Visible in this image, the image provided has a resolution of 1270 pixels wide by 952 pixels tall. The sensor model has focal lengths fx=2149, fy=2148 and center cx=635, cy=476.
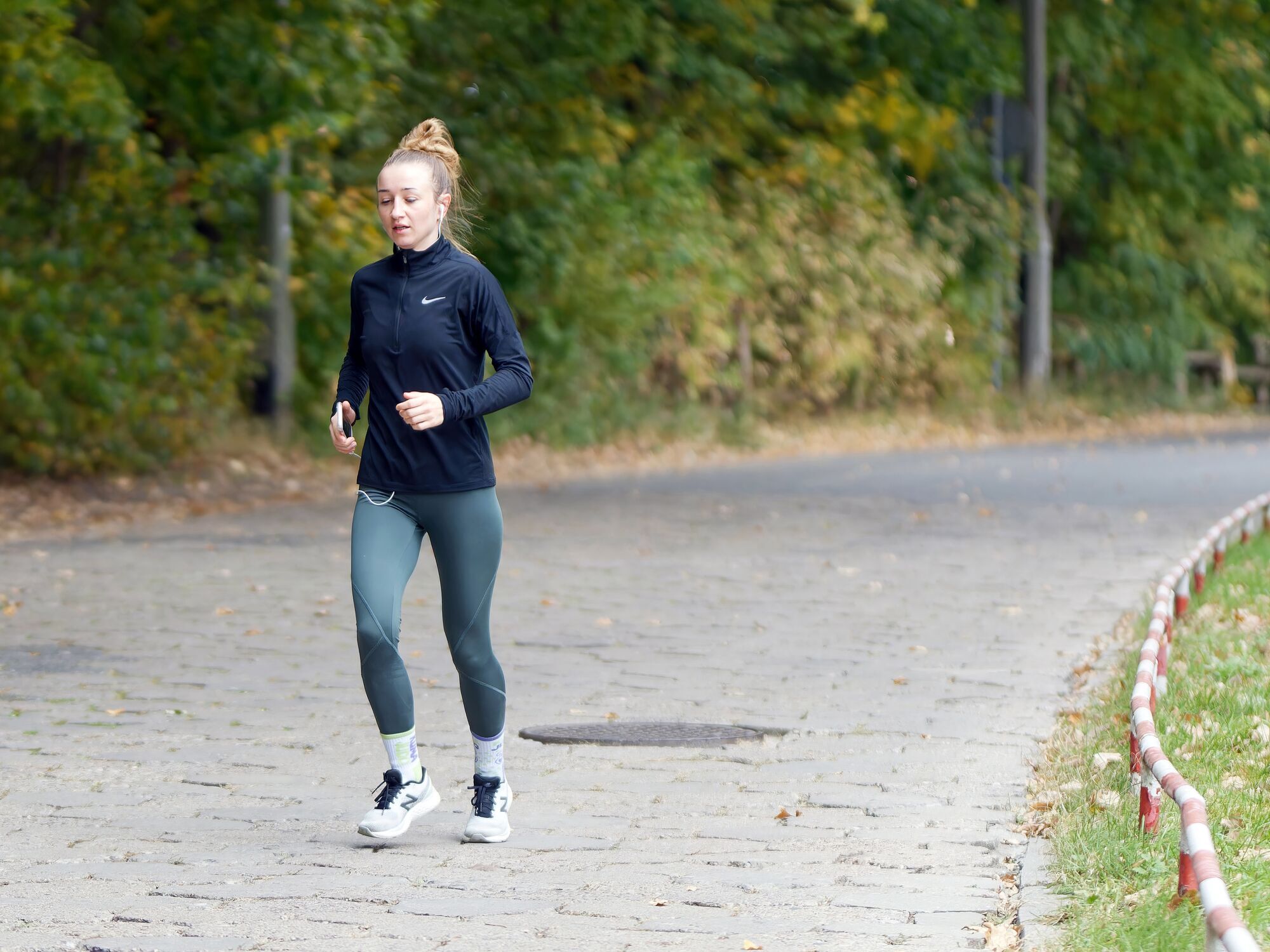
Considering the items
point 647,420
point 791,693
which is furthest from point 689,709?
point 647,420

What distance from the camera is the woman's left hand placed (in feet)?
18.8

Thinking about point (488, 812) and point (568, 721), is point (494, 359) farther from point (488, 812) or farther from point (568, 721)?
point (568, 721)

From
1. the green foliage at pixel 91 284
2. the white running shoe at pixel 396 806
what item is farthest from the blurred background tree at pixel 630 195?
the white running shoe at pixel 396 806

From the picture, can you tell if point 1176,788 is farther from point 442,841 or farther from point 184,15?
point 184,15

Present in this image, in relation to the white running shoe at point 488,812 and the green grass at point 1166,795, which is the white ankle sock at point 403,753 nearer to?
the white running shoe at point 488,812

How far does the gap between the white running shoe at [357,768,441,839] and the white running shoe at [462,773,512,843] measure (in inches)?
5.4

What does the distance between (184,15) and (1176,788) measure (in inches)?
572

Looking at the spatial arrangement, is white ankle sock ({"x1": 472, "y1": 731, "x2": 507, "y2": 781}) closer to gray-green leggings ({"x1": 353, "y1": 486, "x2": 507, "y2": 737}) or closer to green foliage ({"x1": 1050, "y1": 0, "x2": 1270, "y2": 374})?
gray-green leggings ({"x1": 353, "y1": 486, "x2": 507, "y2": 737})

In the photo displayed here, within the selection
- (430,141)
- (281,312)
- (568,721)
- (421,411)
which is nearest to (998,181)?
(281,312)

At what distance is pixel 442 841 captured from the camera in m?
6.21

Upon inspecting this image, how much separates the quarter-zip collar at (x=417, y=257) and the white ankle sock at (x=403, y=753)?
1.32 metres

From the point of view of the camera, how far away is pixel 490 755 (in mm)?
6207

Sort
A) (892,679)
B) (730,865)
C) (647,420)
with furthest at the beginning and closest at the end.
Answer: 1. (647,420)
2. (892,679)
3. (730,865)

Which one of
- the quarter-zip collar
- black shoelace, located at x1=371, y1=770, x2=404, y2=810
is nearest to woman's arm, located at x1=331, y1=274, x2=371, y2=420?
the quarter-zip collar
